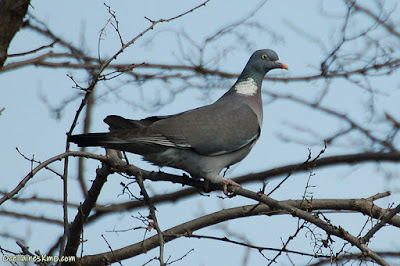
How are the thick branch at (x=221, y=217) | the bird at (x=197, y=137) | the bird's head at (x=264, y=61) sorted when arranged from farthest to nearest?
1. the bird's head at (x=264, y=61)
2. the bird at (x=197, y=137)
3. the thick branch at (x=221, y=217)

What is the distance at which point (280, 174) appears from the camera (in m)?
5.61

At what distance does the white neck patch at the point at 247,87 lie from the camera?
5117 millimetres

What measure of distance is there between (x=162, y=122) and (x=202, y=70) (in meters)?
1.95

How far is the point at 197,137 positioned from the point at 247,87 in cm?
104

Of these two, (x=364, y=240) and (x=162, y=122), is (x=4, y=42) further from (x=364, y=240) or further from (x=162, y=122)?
(x=364, y=240)

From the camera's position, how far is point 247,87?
5.17m

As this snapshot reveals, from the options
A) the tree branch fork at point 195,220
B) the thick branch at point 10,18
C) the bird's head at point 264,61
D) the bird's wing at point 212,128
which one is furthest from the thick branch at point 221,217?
the bird's head at point 264,61

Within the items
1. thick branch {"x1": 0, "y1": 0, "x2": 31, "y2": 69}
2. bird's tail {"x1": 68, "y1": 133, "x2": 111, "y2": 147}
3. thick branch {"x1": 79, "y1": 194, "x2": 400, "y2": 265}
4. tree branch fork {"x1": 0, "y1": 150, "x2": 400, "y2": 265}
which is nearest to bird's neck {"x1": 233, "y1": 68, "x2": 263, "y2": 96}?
tree branch fork {"x1": 0, "y1": 150, "x2": 400, "y2": 265}

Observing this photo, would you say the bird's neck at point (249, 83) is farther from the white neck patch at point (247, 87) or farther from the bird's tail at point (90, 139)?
the bird's tail at point (90, 139)

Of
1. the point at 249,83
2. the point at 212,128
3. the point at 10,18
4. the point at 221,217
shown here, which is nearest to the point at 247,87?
the point at 249,83

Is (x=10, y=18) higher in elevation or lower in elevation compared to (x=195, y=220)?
higher

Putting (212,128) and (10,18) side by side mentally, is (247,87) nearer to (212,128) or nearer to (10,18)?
(212,128)

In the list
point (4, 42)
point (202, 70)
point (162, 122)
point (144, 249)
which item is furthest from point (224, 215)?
point (202, 70)

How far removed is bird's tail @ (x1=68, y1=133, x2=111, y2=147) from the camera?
3.40 metres
